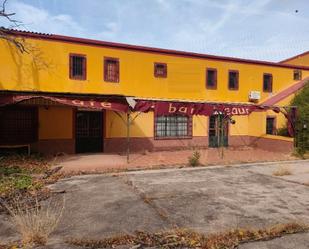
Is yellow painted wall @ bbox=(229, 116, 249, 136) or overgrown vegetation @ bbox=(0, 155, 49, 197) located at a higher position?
yellow painted wall @ bbox=(229, 116, 249, 136)

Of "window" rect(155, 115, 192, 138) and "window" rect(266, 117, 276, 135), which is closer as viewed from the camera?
"window" rect(155, 115, 192, 138)

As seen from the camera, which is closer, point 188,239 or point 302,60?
point 188,239

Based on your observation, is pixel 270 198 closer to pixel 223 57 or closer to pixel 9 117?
pixel 9 117

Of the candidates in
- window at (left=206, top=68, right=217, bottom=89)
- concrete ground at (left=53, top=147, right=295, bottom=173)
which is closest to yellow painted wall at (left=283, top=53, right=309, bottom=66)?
window at (left=206, top=68, right=217, bottom=89)

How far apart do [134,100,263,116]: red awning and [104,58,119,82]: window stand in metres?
4.48

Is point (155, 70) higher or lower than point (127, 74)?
higher

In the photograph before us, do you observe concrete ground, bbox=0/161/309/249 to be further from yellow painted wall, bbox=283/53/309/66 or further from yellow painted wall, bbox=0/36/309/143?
yellow painted wall, bbox=283/53/309/66

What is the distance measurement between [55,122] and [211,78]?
1052 cm

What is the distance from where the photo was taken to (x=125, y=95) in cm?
1597

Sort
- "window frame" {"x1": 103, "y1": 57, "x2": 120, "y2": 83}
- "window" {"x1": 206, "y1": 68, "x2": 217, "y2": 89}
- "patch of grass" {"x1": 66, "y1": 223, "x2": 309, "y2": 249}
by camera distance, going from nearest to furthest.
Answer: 1. "patch of grass" {"x1": 66, "y1": 223, "x2": 309, "y2": 249}
2. "window frame" {"x1": 103, "y1": 57, "x2": 120, "y2": 83}
3. "window" {"x1": 206, "y1": 68, "x2": 217, "y2": 89}

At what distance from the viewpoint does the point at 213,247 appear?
16.7 feet

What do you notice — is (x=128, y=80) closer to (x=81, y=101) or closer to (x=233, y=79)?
(x=81, y=101)

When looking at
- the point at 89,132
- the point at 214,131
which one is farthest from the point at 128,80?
the point at 214,131

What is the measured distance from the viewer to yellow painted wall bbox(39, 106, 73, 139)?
53.8 ft
